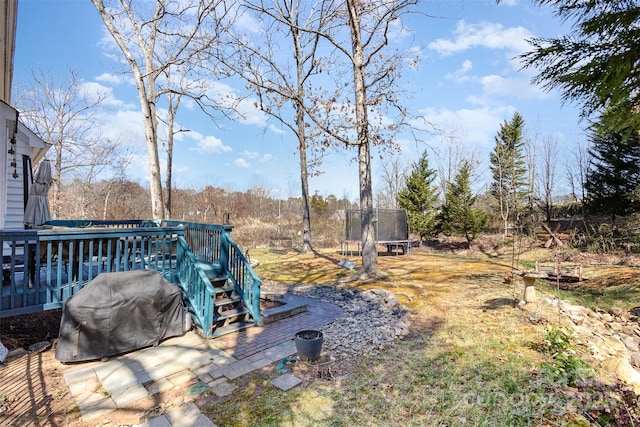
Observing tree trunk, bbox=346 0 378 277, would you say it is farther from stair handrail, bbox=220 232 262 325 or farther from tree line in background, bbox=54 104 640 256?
tree line in background, bbox=54 104 640 256

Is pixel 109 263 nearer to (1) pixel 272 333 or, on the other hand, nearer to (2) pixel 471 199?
(1) pixel 272 333

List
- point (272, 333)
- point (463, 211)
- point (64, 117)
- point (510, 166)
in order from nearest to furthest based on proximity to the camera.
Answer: point (272, 333), point (463, 211), point (64, 117), point (510, 166)

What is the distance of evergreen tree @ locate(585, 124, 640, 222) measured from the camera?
42.6 feet

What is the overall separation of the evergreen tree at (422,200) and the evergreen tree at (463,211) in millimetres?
948

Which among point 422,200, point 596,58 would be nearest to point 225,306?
point 596,58

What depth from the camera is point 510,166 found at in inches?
781

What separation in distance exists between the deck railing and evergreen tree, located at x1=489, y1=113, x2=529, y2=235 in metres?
18.8

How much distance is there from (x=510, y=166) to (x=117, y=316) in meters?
22.1

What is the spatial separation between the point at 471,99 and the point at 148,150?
9.59 metres

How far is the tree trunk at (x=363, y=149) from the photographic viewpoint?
300 inches

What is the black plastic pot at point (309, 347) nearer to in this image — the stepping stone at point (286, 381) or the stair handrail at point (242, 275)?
the stepping stone at point (286, 381)

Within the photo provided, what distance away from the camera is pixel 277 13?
27.4ft

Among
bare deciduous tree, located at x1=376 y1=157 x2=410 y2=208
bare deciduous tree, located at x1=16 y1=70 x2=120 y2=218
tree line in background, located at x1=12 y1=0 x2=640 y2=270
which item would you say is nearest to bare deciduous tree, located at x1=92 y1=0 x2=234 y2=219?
tree line in background, located at x1=12 y1=0 x2=640 y2=270

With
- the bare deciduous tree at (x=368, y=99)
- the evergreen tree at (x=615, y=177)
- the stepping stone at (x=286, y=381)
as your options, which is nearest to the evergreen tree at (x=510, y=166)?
the evergreen tree at (x=615, y=177)
